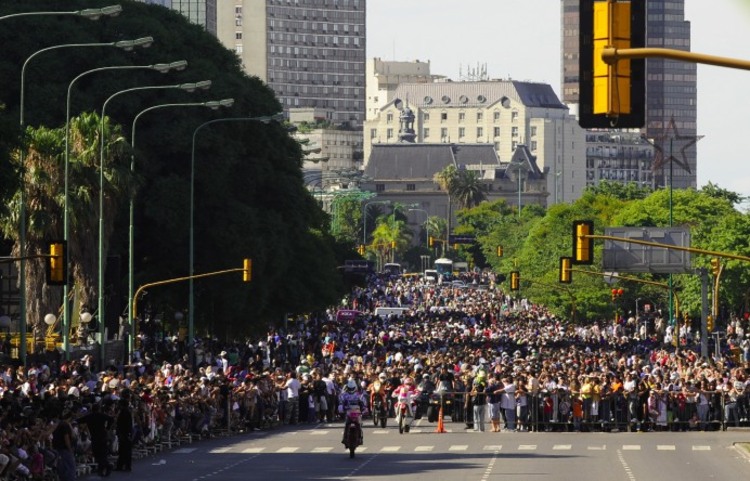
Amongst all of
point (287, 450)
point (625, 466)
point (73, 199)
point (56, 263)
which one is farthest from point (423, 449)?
point (73, 199)

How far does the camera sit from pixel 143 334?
78.8 metres

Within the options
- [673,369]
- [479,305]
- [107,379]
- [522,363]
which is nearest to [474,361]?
[522,363]

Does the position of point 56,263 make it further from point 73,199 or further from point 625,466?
point 73,199

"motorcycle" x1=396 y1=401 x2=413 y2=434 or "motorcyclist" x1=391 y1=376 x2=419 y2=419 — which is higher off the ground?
"motorcyclist" x1=391 y1=376 x2=419 y2=419

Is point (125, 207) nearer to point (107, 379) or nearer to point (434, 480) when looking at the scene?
point (107, 379)

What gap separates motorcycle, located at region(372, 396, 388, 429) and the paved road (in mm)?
952

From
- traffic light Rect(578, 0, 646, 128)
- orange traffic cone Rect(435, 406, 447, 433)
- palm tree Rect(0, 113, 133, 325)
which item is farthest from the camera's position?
palm tree Rect(0, 113, 133, 325)

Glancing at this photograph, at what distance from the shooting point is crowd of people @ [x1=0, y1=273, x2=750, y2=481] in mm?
35062

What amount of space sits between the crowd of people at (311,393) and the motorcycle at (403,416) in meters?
0.56

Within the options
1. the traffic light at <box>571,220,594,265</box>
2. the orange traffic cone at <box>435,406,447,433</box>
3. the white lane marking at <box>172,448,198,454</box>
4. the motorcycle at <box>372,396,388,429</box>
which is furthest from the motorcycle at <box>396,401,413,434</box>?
the white lane marking at <box>172,448,198,454</box>

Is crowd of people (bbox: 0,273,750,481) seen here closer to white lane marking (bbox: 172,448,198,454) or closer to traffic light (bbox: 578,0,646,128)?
white lane marking (bbox: 172,448,198,454)

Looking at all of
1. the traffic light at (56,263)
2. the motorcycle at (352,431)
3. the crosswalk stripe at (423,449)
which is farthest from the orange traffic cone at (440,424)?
the traffic light at (56,263)

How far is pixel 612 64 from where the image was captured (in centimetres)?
1592

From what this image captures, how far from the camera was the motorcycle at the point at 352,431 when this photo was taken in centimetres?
4050
